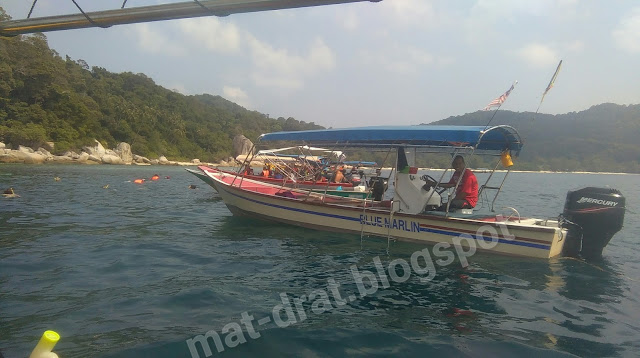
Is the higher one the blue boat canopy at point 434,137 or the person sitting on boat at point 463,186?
the blue boat canopy at point 434,137

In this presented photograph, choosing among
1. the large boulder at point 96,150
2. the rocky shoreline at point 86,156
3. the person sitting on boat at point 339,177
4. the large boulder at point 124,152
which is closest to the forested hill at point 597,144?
the rocky shoreline at point 86,156

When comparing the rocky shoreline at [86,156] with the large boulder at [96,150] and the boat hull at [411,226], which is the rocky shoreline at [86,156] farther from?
the boat hull at [411,226]

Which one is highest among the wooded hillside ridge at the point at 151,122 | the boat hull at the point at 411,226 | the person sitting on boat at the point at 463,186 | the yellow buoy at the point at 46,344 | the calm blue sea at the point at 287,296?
the wooded hillside ridge at the point at 151,122

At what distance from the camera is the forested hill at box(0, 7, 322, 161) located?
52875 millimetres

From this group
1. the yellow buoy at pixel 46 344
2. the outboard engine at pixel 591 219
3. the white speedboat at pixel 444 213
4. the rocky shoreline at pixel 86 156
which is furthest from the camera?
the rocky shoreline at pixel 86 156

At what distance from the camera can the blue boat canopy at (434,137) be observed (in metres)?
9.13

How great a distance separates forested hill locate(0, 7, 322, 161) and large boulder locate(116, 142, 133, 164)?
8.97ft

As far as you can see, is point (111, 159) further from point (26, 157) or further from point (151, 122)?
point (151, 122)

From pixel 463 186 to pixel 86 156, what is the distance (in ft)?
194

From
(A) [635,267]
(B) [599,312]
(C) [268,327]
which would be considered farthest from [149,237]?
(A) [635,267]

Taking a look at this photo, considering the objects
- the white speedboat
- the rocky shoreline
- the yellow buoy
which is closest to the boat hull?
the white speedboat

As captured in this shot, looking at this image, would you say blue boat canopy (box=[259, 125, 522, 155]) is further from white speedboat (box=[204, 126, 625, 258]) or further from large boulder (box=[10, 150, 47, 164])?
large boulder (box=[10, 150, 47, 164])

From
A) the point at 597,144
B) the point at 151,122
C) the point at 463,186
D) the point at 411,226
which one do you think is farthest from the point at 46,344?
the point at 597,144

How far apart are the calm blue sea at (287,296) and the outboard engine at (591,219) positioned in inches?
15.1
